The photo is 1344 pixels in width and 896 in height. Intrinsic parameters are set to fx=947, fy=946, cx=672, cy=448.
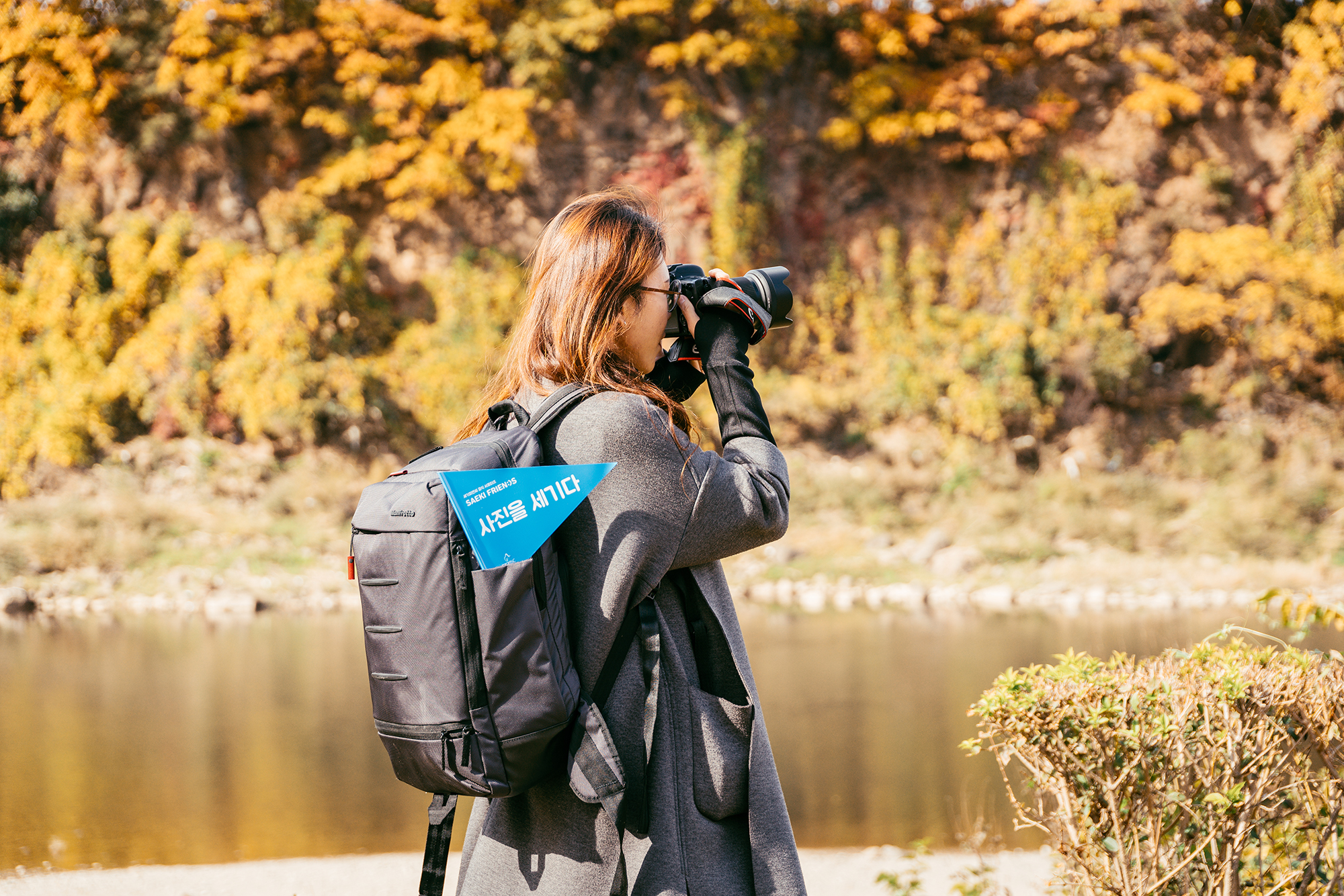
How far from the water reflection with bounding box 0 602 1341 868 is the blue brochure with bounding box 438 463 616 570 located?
9.64 ft

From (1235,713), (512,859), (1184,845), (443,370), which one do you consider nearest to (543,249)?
(512,859)

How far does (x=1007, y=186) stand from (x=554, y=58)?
19.7 ft

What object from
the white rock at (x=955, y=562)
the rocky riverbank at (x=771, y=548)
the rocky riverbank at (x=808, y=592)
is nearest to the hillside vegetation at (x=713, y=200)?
the rocky riverbank at (x=771, y=548)

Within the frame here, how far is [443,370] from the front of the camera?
11.4 metres

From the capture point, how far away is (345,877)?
318cm

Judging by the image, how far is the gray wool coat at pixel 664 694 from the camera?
39.0 inches

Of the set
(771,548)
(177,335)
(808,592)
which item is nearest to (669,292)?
(808,592)

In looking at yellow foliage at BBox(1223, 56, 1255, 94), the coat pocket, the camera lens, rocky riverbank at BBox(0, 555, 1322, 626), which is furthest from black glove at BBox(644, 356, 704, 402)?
yellow foliage at BBox(1223, 56, 1255, 94)

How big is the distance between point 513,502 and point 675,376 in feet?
1.18

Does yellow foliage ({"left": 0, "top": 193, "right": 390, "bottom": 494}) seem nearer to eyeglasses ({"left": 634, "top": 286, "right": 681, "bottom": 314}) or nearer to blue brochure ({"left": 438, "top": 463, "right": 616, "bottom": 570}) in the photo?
eyeglasses ({"left": 634, "top": 286, "right": 681, "bottom": 314})

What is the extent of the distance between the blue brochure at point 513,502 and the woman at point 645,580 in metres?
0.06

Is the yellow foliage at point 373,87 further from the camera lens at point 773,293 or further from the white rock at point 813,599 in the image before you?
the camera lens at point 773,293

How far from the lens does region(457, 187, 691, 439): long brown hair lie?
1057 mm

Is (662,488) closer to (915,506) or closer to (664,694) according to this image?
(664,694)
